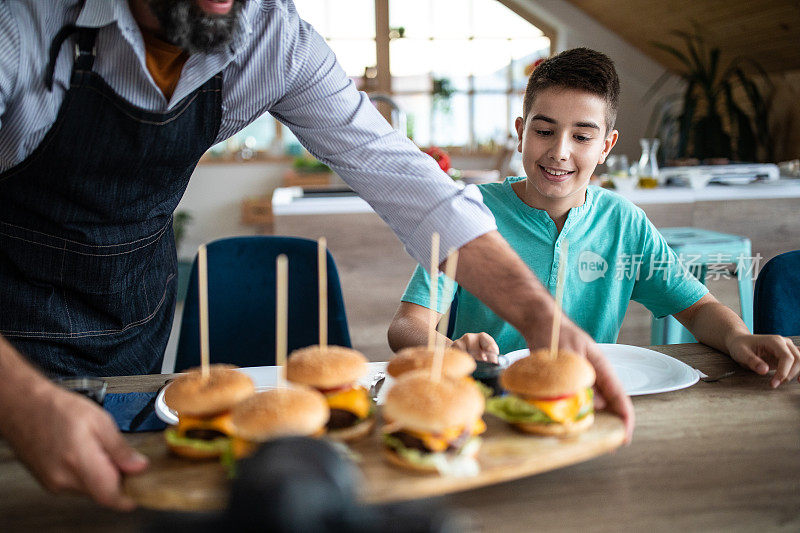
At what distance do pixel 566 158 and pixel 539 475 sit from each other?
967 millimetres

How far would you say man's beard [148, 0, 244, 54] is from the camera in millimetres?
1106

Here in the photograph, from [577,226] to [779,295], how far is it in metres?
0.52

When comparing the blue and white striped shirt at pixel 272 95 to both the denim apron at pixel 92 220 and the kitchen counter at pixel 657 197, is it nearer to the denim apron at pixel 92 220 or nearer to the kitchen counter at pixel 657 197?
the denim apron at pixel 92 220

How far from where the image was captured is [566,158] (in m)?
1.65

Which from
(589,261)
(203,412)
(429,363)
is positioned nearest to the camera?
(203,412)

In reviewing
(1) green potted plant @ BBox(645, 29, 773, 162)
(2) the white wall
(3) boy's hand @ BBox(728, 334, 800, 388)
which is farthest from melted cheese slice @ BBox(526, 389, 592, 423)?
(2) the white wall

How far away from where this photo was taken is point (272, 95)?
1337mm

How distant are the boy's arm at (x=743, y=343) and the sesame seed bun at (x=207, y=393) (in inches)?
37.1

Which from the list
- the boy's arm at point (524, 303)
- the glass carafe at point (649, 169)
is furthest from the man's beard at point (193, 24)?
the glass carafe at point (649, 169)

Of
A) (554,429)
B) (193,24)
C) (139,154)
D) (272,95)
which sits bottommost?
(554,429)

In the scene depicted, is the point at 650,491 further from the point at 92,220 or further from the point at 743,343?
the point at 92,220

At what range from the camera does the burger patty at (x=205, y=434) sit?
33.1 inches

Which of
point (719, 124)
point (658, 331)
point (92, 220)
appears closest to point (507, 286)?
point (92, 220)

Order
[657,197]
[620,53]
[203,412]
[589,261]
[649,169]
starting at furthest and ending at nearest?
1. [620,53]
2. [649,169]
3. [657,197]
4. [589,261]
5. [203,412]
